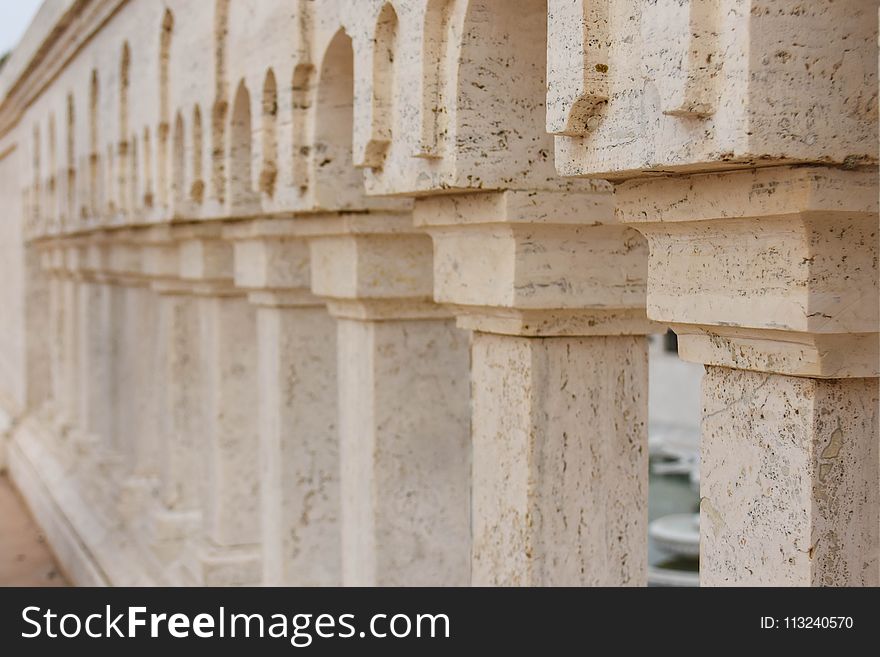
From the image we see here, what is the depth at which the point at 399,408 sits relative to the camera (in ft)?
14.2

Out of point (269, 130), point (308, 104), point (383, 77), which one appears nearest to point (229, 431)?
point (269, 130)

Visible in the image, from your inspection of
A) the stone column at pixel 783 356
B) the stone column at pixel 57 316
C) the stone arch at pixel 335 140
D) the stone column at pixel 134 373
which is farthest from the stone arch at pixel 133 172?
the stone column at pixel 783 356

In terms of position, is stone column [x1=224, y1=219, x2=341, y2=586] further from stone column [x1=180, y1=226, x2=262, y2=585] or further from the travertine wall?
stone column [x1=180, y1=226, x2=262, y2=585]

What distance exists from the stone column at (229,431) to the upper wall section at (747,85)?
4.30 m

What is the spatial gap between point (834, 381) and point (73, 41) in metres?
8.61

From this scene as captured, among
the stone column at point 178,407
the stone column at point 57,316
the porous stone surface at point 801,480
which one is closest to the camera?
the porous stone surface at point 801,480

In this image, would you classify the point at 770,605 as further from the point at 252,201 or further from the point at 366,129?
the point at 252,201

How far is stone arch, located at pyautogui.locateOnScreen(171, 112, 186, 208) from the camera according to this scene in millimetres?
6355

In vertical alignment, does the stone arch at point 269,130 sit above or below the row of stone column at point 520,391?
above

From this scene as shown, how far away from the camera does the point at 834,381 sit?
2.21m

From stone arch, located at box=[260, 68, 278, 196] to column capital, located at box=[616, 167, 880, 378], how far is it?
250cm

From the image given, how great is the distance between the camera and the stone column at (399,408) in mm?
Result: 4297

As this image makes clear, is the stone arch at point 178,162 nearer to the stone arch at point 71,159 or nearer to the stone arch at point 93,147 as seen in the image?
the stone arch at point 93,147

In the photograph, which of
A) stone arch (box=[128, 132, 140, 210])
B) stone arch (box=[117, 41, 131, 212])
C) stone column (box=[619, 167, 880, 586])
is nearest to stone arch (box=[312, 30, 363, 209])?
stone column (box=[619, 167, 880, 586])
